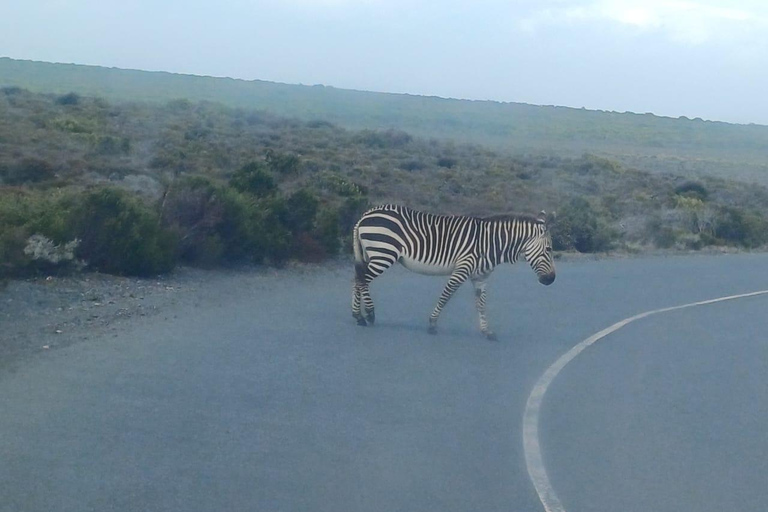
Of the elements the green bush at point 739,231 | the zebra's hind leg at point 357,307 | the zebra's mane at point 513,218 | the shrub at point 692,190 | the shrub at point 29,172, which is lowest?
the shrub at point 692,190

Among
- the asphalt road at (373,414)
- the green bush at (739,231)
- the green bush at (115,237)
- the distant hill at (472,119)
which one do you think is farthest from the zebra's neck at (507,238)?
the distant hill at (472,119)

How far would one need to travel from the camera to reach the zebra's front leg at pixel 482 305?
Answer: 1295cm

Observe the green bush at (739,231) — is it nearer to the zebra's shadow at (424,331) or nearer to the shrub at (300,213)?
the shrub at (300,213)

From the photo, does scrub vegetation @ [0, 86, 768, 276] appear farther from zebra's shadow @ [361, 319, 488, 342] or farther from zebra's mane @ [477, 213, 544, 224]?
zebra's mane @ [477, 213, 544, 224]

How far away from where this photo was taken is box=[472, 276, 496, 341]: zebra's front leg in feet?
42.5

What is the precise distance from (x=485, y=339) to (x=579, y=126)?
108206 millimetres

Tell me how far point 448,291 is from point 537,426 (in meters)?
4.48

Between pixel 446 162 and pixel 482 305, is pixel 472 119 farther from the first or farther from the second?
pixel 482 305

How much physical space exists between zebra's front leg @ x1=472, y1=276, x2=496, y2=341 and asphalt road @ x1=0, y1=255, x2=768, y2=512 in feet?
0.46

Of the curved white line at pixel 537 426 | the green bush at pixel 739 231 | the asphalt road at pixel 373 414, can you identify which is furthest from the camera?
Answer: the green bush at pixel 739 231

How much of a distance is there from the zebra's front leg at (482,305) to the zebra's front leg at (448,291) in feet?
0.68

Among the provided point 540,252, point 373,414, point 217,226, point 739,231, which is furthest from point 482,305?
point 739,231

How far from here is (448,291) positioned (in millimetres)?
13141

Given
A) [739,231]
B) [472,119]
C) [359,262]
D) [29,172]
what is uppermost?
[359,262]
